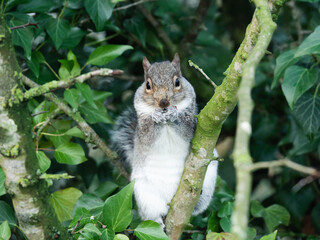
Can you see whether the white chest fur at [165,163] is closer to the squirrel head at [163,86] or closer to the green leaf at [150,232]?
the squirrel head at [163,86]

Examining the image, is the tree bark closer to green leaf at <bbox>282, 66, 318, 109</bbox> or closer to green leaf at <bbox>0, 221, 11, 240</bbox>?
green leaf at <bbox>0, 221, 11, 240</bbox>

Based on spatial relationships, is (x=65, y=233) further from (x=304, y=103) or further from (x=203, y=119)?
(x=304, y=103)

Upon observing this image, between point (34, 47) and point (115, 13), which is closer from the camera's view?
point (34, 47)

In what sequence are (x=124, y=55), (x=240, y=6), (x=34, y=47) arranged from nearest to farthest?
(x=34, y=47)
(x=124, y=55)
(x=240, y=6)

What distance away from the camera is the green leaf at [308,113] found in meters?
1.99

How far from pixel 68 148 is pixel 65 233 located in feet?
1.56

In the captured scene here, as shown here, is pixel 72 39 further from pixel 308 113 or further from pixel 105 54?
pixel 308 113

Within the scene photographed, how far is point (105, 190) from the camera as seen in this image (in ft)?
6.64

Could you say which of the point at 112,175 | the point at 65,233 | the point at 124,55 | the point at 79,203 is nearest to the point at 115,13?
the point at 124,55

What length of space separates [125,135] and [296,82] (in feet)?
3.12

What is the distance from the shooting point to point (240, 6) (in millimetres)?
3271

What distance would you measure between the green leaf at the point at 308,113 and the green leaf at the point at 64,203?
1.07 m

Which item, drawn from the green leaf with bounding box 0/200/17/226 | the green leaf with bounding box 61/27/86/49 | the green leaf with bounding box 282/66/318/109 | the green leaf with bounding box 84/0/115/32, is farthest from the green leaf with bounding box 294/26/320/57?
the green leaf with bounding box 0/200/17/226

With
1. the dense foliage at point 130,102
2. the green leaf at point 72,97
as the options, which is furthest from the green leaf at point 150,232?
the green leaf at point 72,97
